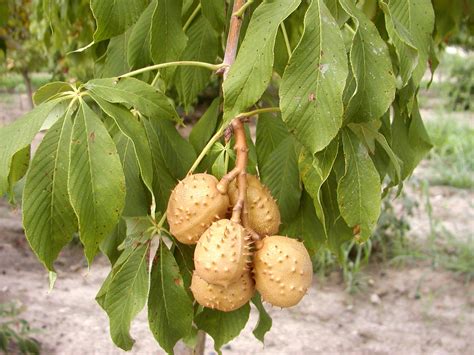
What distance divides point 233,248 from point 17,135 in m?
0.39

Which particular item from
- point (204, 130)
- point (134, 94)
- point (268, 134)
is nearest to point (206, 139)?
point (204, 130)

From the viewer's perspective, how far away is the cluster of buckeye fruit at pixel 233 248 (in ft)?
3.16

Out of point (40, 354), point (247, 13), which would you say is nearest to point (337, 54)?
point (247, 13)

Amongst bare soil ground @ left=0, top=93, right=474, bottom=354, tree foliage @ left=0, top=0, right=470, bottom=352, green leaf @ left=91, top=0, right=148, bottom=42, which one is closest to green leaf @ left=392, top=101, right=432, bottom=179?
tree foliage @ left=0, top=0, right=470, bottom=352

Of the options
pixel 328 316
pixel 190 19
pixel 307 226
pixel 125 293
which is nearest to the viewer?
pixel 125 293

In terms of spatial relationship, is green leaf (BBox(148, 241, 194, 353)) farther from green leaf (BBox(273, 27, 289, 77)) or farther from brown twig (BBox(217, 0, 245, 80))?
green leaf (BBox(273, 27, 289, 77))

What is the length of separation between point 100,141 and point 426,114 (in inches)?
346

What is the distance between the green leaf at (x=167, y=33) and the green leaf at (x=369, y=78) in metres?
0.43

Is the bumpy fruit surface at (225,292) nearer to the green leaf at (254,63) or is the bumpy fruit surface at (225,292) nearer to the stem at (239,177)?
the stem at (239,177)

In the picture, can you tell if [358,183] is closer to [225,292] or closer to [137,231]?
[225,292]

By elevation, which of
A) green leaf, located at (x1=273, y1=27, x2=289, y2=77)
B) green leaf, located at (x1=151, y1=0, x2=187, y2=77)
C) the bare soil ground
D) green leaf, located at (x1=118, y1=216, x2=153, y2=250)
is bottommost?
the bare soil ground

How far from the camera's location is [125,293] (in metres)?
1.15

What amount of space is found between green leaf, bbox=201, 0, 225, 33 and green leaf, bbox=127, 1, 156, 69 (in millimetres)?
192

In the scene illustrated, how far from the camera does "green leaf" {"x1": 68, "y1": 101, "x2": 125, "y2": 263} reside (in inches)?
37.4
